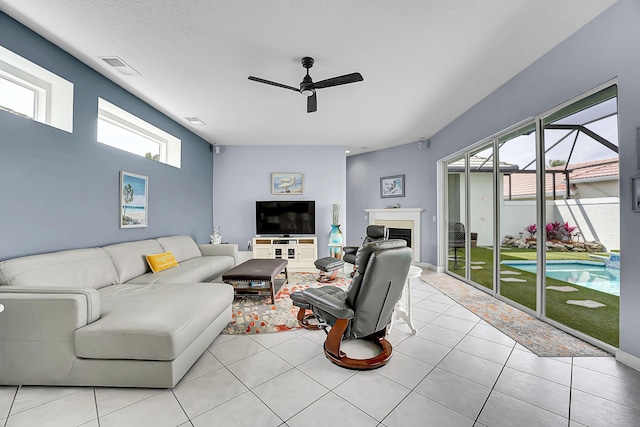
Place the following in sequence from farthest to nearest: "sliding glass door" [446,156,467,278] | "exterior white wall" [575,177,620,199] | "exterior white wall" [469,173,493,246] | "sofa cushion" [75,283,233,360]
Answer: "sliding glass door" [446,156,467,278], "exterior white wall" [469,173,493,246], "exterior white wall" [575,177,620,199], "sofa cushion" [75,283,233,360]

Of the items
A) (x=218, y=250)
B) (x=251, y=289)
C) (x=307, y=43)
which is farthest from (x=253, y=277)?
(x=307, y=43)

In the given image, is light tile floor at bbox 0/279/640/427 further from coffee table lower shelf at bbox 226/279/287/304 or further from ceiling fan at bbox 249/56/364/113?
ceiling fan at bbox 249/56/364/113

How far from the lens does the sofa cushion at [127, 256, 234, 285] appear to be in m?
3.02

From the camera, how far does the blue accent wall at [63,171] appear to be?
221cm

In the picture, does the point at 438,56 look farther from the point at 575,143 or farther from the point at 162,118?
the point at 162,118

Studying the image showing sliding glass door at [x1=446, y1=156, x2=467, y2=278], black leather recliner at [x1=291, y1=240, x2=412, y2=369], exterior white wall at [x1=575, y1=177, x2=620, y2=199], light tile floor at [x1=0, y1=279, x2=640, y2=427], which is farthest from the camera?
sliding glass door at [x1=446, y1=156, x2=467, y2=278]

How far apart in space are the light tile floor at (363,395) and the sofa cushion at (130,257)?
1346 mm

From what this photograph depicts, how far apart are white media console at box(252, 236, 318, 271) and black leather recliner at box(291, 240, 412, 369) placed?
11.1 ft

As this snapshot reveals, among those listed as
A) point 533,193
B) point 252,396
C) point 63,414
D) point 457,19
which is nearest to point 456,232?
point 533,193

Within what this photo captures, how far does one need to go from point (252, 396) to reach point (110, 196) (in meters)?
2.93

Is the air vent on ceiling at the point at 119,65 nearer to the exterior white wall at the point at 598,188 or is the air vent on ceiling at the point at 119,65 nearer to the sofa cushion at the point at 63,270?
the sofa cushion at the point at 63,270

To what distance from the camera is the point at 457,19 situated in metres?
2.19

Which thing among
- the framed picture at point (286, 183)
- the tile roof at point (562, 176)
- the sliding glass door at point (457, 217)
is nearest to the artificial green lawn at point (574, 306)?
the tile roof at point (562, 176)

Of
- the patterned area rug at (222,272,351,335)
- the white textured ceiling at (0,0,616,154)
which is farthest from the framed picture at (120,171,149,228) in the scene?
the patterned area rug at (222,272,351,335)
